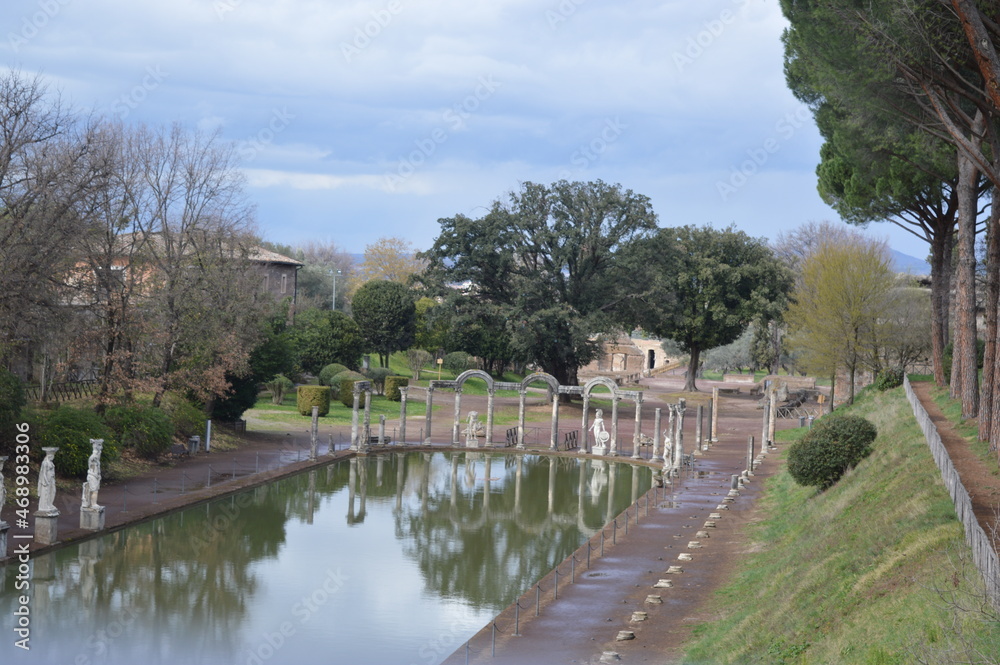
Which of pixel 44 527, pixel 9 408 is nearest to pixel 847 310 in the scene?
pixel 9 408

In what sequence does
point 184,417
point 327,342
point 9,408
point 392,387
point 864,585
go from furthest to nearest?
point 327,342, point 392,387, point 184,417, point 9,408, point 864,585

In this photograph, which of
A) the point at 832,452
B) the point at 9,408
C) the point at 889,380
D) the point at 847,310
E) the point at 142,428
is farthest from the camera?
the point at 847,310

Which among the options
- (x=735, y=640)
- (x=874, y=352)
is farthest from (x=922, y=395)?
(x=735, y=640)

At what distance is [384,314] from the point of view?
218ft

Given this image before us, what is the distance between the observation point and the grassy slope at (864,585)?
10.8 meters

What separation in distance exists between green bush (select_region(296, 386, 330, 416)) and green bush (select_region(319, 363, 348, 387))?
22.9 feet

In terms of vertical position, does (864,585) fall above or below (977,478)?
below

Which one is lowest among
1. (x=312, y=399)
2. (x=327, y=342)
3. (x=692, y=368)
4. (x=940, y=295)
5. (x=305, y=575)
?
(x=305, y=575)

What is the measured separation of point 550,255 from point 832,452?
3163 centimetres

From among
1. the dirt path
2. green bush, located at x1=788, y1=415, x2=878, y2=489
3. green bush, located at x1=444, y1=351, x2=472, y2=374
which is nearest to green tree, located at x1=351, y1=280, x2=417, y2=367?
green bush, located at x1=444, y1=351, x2=472, y2=374

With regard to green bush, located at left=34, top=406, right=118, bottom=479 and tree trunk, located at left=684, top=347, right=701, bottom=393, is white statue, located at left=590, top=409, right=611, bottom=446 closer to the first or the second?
green bush, located at left=34, top=406, right=118, bottom=479

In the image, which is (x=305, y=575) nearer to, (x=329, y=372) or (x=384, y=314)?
(x=329, y=372)

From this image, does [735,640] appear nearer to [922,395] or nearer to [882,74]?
[882,74]

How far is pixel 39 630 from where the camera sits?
51.0ft
